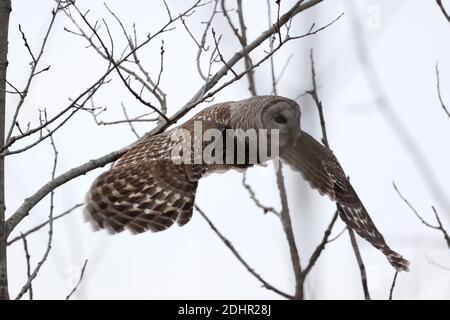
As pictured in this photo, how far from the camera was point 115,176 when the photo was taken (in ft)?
17.8

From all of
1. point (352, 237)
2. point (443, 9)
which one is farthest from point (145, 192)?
point (443, 9)

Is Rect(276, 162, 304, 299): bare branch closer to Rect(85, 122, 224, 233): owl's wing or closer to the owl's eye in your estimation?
Rect(85, 122, 224, 233): owl's wing

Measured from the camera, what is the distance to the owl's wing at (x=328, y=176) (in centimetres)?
580

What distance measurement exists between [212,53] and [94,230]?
1.52 meters

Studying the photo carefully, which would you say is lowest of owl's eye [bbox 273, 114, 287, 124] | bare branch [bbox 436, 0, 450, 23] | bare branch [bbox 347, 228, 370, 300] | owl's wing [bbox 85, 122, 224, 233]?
bare branch [bbox 347, 228, 370, 300]

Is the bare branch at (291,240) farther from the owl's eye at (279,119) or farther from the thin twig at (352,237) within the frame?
the owl's eye at (279,119)

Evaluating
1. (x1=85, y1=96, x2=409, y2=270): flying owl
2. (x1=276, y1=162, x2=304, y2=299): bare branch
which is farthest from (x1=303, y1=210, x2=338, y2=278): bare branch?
(x1=85, y1=96, x2=409, y2=270): flying owl

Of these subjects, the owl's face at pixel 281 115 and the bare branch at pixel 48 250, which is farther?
the owl's face at pixel 281 115

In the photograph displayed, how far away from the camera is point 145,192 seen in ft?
18.1

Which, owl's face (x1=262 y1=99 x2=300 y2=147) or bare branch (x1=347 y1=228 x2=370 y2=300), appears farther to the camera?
owl's face (x1=262 y1=99 x2=300 y2=147)

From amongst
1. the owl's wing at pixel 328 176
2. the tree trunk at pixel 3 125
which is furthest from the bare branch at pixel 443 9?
the tree trunk at pixel 3 125

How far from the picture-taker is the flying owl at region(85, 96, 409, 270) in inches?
208

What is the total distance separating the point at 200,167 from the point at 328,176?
123cm
